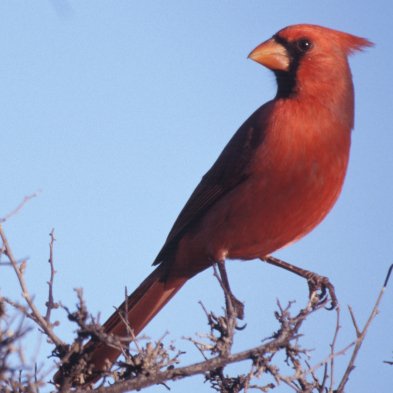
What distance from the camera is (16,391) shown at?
7.93 ft

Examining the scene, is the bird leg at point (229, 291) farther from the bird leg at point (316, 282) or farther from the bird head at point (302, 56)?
the bird head at point (302, 56)

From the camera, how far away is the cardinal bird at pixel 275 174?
3.73 metres

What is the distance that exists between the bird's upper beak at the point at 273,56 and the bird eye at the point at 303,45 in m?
0.08

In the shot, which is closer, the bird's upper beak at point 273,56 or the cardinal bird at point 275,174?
the cardinal bird at point 275,174

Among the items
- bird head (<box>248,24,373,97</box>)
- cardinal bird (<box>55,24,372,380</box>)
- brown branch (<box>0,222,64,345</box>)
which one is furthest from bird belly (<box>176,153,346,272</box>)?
brown branch (<box>0,222,64,345</box>)

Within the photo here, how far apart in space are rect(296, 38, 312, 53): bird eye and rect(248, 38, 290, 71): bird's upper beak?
0.08 m

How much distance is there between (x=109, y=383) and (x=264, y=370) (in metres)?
0.58

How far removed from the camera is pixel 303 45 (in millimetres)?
4160

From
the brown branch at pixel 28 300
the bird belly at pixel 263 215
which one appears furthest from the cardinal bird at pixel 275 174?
the brown branch at pixel 28 300

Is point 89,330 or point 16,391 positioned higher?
point 89,330

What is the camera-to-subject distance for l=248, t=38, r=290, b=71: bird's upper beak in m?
4.16

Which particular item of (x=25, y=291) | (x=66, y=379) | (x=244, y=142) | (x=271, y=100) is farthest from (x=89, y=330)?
(x=271, y=100)

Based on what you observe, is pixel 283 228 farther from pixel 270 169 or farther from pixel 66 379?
pixel 66 379

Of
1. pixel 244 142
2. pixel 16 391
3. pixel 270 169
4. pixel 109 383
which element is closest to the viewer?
pixel 16 391
